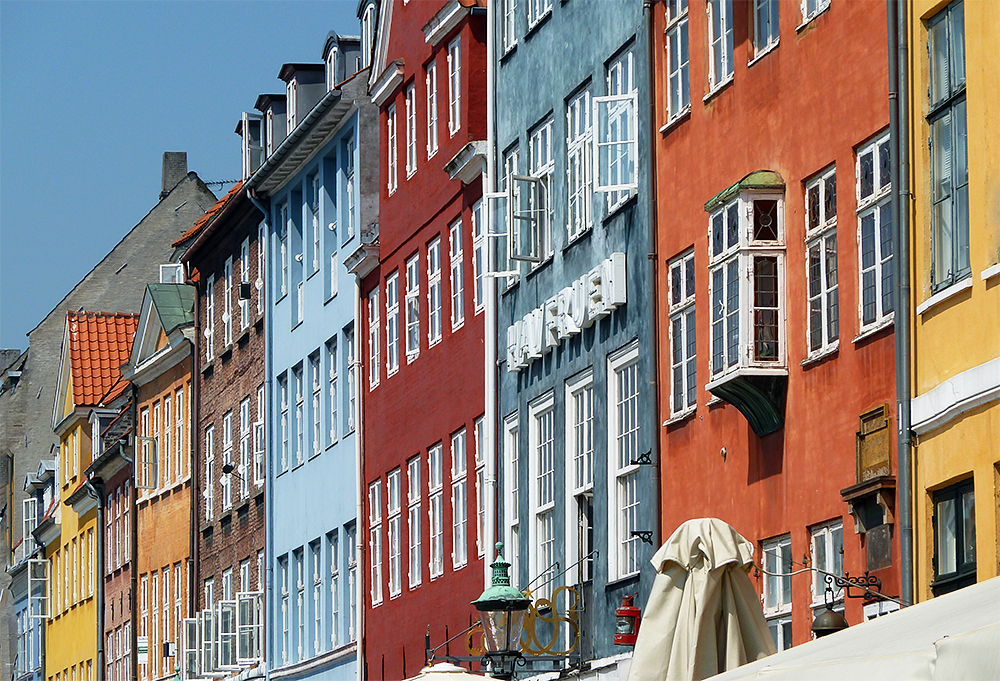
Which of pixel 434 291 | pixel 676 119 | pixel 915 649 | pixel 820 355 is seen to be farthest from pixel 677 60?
pixel 915 649

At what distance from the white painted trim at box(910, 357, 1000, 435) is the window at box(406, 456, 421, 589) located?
52.7ft

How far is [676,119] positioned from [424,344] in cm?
1028

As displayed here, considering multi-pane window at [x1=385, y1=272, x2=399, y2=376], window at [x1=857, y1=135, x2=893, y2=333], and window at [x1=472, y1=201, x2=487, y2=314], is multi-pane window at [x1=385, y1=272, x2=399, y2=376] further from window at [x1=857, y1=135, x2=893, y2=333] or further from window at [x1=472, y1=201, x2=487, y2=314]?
window at [x1=857, y1=135, x2=893, y2=333]

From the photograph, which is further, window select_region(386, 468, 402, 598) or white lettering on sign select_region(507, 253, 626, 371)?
window select_region(386, 468, 402, 598)

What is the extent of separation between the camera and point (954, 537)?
1698 cm

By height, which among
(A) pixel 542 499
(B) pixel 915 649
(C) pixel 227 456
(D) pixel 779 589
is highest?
(C) pixel 227 456

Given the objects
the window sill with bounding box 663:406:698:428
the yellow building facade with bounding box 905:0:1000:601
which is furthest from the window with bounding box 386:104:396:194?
the yellow building facade with bounding box 905:0:1000:601

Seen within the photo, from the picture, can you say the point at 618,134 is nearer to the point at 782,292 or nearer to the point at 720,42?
the point at 720,42

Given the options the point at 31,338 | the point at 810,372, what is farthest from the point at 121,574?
the point at 810,372

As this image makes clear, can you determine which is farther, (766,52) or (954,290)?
(766,52)

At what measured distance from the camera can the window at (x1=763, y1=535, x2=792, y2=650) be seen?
20094mm

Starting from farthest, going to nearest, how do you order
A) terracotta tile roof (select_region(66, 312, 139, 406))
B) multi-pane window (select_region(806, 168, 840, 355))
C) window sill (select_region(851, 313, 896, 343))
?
1. terracotta tile roof (select_region(66, 312, 139, 406))
2. multi-pane window (select_region(806, 168, 840, 355))
3. window sill (select_region(851, 313, 896, 343))

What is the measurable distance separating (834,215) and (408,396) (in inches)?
579

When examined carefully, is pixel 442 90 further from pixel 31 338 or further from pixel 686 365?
pixel 31 338
